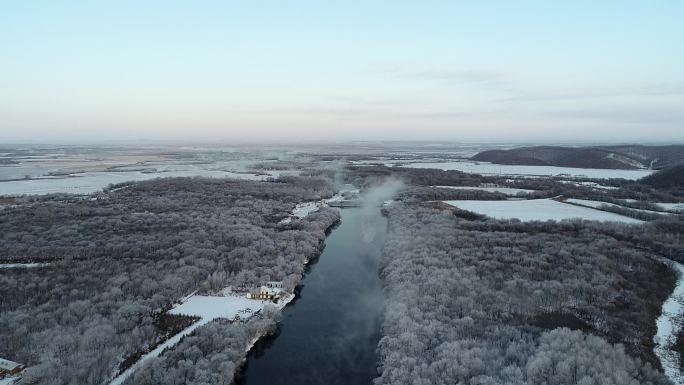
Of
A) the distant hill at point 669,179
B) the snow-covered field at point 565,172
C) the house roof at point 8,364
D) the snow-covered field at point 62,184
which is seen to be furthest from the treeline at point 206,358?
the snow-covered field at point 565,172

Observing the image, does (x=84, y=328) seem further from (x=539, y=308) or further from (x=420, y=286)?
(x=539, y=308)

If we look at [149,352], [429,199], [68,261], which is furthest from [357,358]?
[429,199]

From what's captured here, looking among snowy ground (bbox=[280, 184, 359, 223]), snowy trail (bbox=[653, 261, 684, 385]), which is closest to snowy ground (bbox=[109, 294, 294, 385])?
snowy trail (bbox=[653, 261, 684, 385])

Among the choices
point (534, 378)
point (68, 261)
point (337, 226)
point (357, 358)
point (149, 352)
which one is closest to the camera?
point (534, 378)

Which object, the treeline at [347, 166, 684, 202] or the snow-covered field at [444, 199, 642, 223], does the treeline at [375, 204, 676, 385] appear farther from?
the treeline at [347, 166, 684, 202]

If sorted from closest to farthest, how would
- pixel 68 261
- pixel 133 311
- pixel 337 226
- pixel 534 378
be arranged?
pixel 534 378 → pixel 133 311 → pixel 68 261 → pixel 337 226

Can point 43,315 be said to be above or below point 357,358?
above
